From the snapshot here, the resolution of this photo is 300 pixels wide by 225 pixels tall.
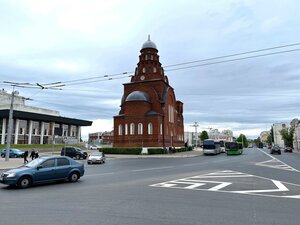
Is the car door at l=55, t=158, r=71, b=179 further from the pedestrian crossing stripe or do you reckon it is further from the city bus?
the city bus

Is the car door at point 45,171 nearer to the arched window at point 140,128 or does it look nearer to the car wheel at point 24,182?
the car wheel at point 24,182

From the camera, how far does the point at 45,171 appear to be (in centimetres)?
1376

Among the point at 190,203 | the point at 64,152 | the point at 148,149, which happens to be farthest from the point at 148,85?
the point at 190,203

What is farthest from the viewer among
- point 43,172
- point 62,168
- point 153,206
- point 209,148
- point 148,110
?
point 148,110

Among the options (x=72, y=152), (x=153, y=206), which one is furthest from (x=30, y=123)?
(x=153, y=206)

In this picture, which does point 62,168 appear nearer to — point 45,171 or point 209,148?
point 45,171

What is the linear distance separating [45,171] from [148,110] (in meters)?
50.2

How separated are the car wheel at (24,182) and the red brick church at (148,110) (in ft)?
154

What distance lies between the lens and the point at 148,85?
67.1 metres

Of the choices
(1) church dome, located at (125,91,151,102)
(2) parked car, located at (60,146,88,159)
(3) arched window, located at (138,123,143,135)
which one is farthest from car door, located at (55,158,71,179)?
(1) church dome, located at (125,91,151,102)

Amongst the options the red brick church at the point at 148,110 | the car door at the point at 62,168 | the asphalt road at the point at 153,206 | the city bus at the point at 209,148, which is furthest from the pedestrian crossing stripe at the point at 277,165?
the red brick church at the point at 148,110

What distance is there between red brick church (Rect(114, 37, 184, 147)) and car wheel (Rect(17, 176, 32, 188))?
46.8 m

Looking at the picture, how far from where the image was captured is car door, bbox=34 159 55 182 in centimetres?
1350

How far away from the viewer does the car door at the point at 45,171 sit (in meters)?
13.5
